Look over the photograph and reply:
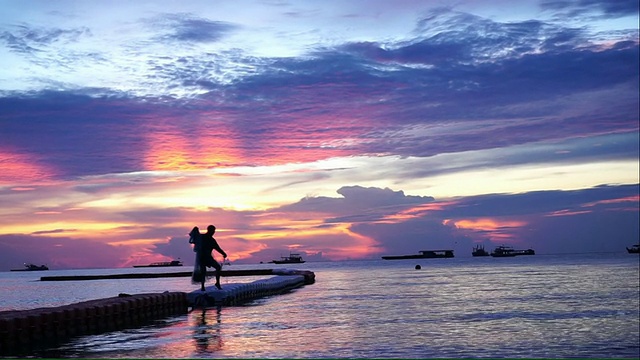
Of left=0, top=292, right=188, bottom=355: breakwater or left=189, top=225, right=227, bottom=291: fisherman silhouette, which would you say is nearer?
left=0, top=292, right=188, bottom=355: breakwater

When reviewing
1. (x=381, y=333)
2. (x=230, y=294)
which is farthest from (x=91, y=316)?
(x=230, y=294)

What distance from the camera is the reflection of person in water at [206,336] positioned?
20344 mm

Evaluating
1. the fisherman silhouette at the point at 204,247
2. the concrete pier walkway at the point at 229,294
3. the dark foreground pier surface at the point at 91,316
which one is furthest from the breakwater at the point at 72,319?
the concrete pier walkway at the point at 229,294

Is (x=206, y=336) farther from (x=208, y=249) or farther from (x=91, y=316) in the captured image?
(x=208, y=249)

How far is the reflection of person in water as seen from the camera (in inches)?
801

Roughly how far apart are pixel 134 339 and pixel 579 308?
80.0ft

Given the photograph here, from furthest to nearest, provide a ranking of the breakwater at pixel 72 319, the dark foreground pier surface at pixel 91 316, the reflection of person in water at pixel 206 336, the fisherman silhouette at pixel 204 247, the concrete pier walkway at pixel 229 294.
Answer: the concrete pier walkway at pixel 229 294 < the fisherman silhouette at pixel 204 247 < the dark foreground pier surface at pixel 91 316 < the breakwater at pixel 72 319 < the reflection of person in water at pixel 206 336

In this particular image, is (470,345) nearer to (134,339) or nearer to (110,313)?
(134,339)

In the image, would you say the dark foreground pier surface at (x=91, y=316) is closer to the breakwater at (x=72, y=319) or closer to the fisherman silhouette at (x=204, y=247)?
the breakwater at (x=72, y=319)

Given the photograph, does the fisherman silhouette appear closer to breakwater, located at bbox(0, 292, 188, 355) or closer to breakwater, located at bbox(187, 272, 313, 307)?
breakwater, located at bbox(0, 292, 188, 355)

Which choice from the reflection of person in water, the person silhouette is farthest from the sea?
the person silhouette

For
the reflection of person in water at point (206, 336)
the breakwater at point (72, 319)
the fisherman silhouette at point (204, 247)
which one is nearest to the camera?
the reflection of person in water at point (206, 336)

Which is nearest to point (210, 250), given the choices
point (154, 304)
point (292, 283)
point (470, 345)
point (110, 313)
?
point (154, 304)

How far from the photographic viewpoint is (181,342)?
71.2 ft
